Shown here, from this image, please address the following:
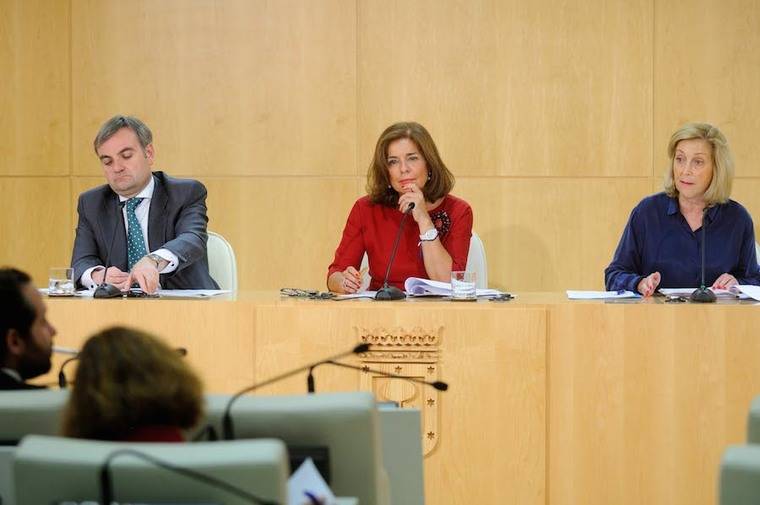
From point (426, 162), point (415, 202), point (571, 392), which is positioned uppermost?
point (426, 162)

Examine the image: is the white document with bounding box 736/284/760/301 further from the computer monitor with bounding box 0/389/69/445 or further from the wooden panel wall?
the computer monitor with bounding box 0/389/69/445

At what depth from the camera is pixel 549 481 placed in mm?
3793

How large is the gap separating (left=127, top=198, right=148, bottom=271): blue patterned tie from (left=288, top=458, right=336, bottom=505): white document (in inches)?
114

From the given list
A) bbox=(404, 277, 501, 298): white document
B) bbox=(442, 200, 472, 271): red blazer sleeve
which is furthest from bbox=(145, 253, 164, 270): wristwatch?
bbox=(442, 200, 472, 271): red blazer sleeve

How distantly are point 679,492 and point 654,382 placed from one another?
352mm

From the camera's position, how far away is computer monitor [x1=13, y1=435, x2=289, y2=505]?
5.43ft

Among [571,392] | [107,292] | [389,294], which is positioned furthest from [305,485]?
[107,292]

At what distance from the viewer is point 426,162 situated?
186 inches

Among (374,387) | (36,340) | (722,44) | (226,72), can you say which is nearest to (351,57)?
(226,72)

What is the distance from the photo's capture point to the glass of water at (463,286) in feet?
13.4

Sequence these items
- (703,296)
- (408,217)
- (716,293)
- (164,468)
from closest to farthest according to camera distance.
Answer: (164,468) < (703,296) < (716,293) < (408,217)

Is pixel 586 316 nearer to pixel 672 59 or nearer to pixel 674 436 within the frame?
pixel 674 436

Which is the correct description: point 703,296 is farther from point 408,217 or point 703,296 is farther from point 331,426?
point 331,426

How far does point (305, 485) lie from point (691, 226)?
306 cm
